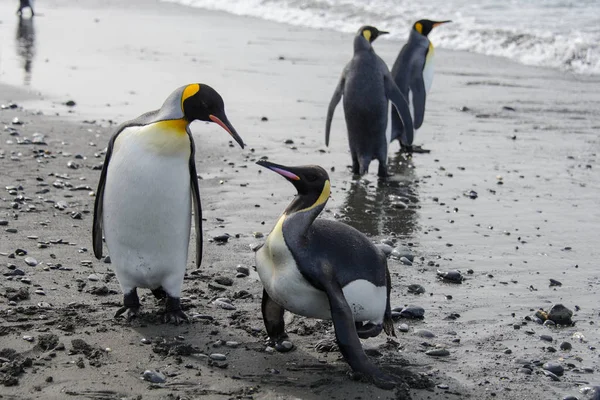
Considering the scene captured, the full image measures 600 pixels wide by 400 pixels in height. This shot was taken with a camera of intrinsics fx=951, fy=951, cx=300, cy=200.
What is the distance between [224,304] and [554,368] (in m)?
1.68

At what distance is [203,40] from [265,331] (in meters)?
12.0

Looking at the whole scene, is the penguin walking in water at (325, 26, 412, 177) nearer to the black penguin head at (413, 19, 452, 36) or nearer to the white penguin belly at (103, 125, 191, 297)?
the black penguin head at (413, 19, 452, 36)

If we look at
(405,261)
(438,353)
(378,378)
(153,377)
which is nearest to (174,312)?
(153,377)

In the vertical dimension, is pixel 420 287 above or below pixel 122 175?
below

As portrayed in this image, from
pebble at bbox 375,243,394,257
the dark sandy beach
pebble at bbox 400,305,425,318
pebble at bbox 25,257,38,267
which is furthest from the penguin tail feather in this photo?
pebble at bbox 25,257,38,267

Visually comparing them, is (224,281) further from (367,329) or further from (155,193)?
(367,329)

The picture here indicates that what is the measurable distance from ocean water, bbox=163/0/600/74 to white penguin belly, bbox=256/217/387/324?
11.3 metres

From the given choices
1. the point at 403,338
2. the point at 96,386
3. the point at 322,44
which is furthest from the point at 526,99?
the point at 96,386

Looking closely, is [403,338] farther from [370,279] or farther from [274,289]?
[274,289]

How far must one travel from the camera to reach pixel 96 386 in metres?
3.81

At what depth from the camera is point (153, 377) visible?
12.8 feet

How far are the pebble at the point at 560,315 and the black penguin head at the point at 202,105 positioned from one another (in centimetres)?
184

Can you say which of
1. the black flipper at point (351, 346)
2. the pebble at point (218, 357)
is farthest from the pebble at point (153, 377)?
the black flipper at point (351, 346)

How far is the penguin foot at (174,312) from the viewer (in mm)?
4676
